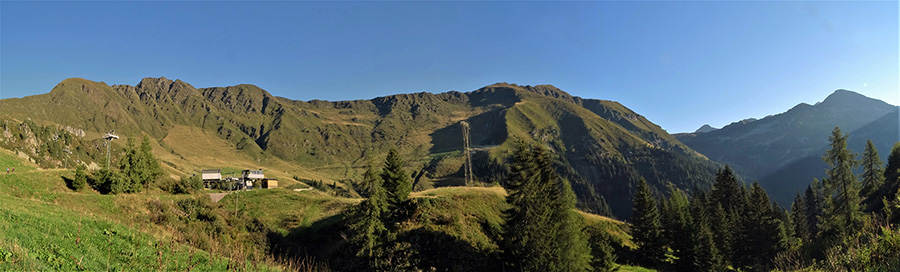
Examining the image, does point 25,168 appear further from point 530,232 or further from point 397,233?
point 530,232

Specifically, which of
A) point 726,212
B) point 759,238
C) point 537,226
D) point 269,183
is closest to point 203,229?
point 537,226

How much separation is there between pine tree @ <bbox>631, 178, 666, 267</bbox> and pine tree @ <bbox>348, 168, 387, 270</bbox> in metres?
41.9

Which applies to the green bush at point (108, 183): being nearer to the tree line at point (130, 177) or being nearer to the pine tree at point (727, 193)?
the tree line at point (130, 177)

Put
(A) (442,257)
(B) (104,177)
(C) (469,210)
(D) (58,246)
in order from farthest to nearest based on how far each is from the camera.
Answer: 1. (C) (469,210)
2. (B) (104,177)
3. (A) (442,257)
4. (D) (58,246)

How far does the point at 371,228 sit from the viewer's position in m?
38.6

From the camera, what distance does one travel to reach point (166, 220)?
3512 centimetres

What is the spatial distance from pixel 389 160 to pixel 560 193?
21408 mm

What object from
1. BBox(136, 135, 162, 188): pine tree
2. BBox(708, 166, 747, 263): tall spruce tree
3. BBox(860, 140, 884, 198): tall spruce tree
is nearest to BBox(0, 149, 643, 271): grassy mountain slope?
BBox(136, 135, 162, 188): pine tree

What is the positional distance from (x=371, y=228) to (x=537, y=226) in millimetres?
17354

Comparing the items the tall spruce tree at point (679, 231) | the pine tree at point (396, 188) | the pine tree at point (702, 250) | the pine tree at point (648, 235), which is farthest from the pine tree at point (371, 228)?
the tall spruce tree at point (679, 231)

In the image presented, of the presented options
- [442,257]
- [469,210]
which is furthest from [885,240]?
[469,210]

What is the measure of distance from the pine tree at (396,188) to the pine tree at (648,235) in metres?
37.9

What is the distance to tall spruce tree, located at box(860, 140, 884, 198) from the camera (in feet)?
174

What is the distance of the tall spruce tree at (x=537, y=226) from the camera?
34.3 metres
